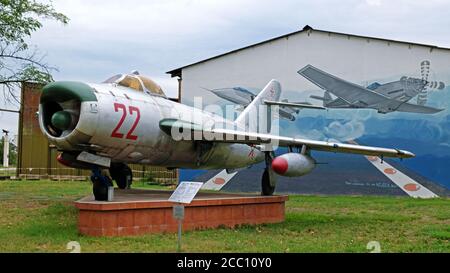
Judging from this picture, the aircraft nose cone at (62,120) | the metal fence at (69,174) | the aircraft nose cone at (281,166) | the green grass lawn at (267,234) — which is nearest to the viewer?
the green grass lawn at (267,234)

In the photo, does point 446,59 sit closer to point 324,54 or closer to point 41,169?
point 324,54

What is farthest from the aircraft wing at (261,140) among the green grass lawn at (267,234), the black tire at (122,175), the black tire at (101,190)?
the black tire at (122,175)

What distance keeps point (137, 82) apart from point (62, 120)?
259cm

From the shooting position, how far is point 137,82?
13.4m

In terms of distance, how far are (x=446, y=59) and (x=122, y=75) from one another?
15708 mm

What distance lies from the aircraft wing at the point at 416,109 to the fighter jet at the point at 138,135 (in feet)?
33.9

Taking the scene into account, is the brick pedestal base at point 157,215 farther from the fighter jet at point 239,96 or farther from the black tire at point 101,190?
the fighter jet at point 239,96

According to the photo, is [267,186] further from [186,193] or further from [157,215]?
[186,193]

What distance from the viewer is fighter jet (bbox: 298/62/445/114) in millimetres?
23984

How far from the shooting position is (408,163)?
24125mm

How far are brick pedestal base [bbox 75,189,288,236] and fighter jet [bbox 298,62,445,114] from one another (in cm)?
1207

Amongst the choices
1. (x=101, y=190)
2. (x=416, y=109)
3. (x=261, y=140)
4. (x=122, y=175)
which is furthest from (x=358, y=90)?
→ (x=101, y=190)

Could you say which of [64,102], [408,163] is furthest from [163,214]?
[408,163]

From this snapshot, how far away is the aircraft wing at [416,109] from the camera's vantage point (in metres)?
23.9
